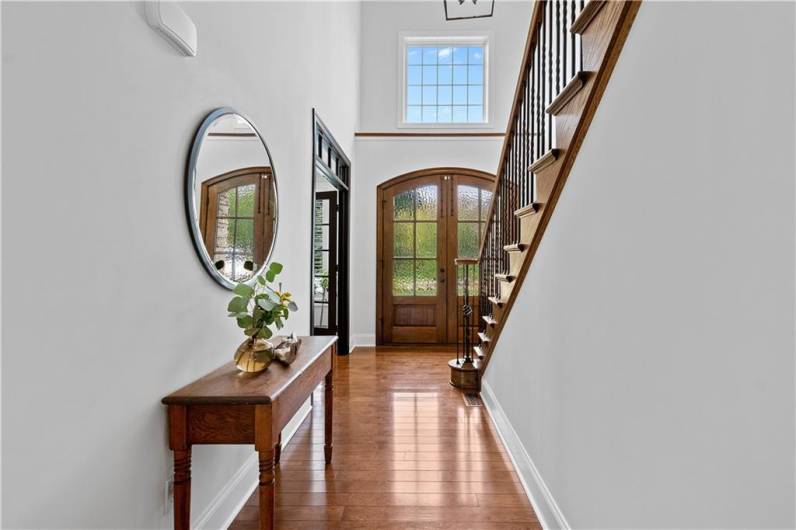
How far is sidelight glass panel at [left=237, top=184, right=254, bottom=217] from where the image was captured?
2.03 m

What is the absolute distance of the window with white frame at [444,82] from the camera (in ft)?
20.5

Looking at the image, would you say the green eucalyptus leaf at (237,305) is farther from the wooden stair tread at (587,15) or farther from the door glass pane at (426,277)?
the door glass pane at (426,277)

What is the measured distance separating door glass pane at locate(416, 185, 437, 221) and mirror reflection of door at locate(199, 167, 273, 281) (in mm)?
→ 3618

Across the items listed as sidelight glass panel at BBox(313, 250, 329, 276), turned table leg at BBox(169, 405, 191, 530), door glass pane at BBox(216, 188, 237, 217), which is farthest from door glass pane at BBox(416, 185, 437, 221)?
turned table leg at BBox(169, 405, 191, 530)

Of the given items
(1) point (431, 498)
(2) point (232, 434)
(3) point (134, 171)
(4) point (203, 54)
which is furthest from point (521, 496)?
(4) point (203, 54)

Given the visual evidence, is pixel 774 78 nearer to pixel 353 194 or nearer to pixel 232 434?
pixel 232 434

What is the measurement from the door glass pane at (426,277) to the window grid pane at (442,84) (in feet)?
7.00

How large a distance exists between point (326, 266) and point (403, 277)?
1132 millimetres

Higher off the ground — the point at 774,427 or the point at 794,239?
the point at 794,239

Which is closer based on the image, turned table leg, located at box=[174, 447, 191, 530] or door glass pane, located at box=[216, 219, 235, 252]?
turned table leg, located at box=[174, 447, 191, 530]

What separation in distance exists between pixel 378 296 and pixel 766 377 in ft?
17.0

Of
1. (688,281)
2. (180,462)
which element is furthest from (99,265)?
(688,281)

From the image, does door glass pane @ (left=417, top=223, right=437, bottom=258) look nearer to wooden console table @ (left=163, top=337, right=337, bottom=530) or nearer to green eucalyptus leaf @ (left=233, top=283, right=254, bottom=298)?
green eucalyptus leaf @ (left=233, top=283, right=254, bottom=298)

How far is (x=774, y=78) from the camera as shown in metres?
0.68
